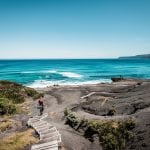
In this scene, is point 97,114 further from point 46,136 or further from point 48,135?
point 46,136

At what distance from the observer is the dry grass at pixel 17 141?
1895 centimetres

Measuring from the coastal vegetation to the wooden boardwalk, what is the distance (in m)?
2.81

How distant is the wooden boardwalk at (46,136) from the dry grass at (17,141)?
73 cm

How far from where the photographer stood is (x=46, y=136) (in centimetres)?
2036

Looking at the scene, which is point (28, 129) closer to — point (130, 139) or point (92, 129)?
point (92, 129)

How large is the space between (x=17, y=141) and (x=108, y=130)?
7.10 m

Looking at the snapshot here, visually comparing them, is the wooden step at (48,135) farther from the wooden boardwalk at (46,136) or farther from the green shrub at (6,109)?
the green shrub at (6,109)

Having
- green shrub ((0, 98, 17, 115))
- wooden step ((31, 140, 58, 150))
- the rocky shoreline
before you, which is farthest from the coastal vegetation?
green shrub ((0, 98, 17, 115))

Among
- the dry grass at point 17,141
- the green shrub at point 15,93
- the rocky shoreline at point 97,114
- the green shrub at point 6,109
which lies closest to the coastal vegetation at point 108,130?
the rocky shoreline at point 97,114

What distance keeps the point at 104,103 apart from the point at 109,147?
1383cm

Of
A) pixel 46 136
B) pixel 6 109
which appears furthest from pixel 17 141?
pixel 6 109

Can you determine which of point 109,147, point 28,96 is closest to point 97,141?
point 109,147

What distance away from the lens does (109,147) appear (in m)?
20.2

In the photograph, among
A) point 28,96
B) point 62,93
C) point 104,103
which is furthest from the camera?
point 62,93
